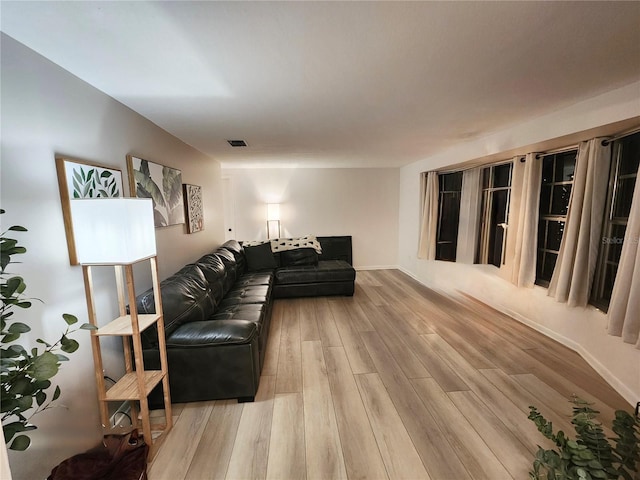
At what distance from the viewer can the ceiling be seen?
1056 mm

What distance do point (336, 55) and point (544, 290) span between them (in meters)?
3.17

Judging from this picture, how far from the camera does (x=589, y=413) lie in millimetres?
1168

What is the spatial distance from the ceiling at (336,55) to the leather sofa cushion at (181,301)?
138 centimetres

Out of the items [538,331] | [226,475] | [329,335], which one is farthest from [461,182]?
[226,475]

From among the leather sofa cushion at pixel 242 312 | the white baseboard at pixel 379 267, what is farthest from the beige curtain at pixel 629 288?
the white baseboard at pixel 379 267

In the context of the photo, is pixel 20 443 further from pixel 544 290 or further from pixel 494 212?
pixel 494 212

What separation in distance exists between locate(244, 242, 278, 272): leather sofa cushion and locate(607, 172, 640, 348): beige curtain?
12.3ft

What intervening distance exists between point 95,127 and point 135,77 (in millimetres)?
441

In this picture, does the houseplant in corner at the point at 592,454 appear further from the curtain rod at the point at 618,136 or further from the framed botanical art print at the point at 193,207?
the framed botanical art print at the point at 193,207

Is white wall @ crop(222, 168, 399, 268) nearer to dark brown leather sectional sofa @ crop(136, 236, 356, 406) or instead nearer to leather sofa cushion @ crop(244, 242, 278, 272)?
leather sofa cushion @ crop(244, 242, 278, 272)

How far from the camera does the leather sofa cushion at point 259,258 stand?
4297 mm

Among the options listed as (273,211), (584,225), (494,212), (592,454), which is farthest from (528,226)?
(273,211)

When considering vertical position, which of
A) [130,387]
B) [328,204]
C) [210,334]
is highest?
[328,204]

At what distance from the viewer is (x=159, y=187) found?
245cm
